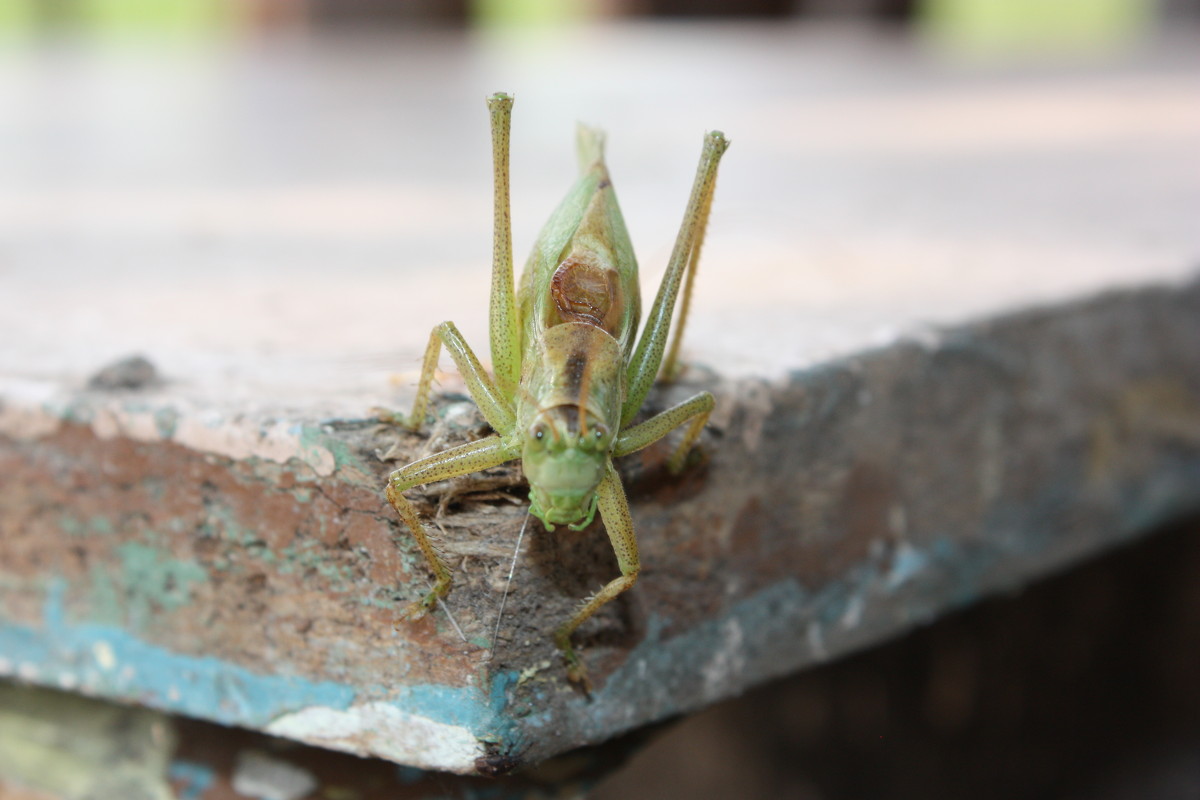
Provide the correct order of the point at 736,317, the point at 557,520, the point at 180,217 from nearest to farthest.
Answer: the point at 557,520 < the point at 736,317 < the point at 180,217

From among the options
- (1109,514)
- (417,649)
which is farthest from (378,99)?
(417,649)

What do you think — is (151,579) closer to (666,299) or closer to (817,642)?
(666,299)

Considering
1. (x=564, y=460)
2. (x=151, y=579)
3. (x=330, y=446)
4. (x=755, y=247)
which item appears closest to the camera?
(x=564, y=460)

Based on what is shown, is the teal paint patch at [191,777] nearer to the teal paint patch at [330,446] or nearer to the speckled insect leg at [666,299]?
the teal paint patch at [330,446]

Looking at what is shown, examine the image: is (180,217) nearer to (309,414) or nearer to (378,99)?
(309,414)

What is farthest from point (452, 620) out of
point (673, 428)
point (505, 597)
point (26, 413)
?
point (26, 413)

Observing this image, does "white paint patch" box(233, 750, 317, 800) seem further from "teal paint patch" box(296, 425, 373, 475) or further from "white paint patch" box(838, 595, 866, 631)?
"white paint patch" box(838, 595, 866, 631)
